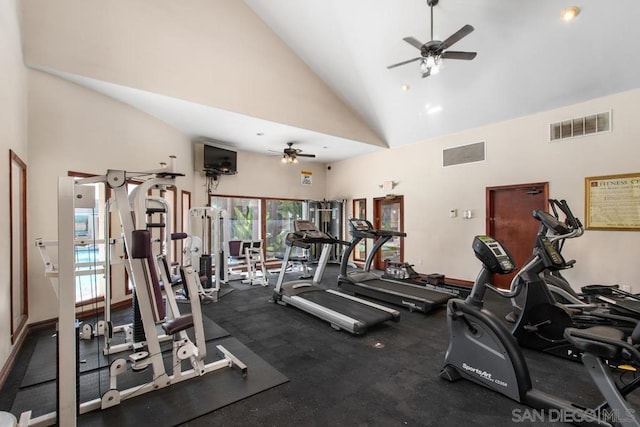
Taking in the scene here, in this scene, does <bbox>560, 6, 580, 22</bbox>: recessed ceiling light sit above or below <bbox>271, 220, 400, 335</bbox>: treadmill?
above

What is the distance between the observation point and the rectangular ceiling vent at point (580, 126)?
438 cm

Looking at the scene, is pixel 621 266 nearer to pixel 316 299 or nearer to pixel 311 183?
pixel 316 299

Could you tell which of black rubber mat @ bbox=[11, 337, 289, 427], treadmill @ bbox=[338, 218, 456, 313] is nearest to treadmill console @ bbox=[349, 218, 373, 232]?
treadmill @ bbox=[338, 218, 456, 313]

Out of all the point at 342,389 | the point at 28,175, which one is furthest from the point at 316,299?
the point at 28,175

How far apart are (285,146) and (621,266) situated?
6.58 metres

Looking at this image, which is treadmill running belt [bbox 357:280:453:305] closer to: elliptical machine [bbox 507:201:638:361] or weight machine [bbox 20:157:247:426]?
elliptical machine [bbox 507:201:638:361]

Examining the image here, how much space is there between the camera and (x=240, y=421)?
6.84ft

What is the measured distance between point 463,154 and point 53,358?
695 centimetres

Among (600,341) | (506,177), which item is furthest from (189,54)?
(506,177)

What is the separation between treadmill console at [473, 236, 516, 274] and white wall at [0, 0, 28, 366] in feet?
13.8

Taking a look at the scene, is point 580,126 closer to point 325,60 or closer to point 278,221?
point 325,60

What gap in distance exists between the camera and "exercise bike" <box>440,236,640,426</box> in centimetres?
165

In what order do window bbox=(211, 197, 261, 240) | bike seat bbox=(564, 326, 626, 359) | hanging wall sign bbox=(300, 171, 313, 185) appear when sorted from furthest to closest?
1. hanging wall sign bbox=(300, 171, 313, 185)
2. window bbox=(211, 197, 261, 240)
3. bike seat bbox=(564, 326, 626, 359)

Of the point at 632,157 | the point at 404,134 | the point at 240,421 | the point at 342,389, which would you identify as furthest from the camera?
the point at 404,134
